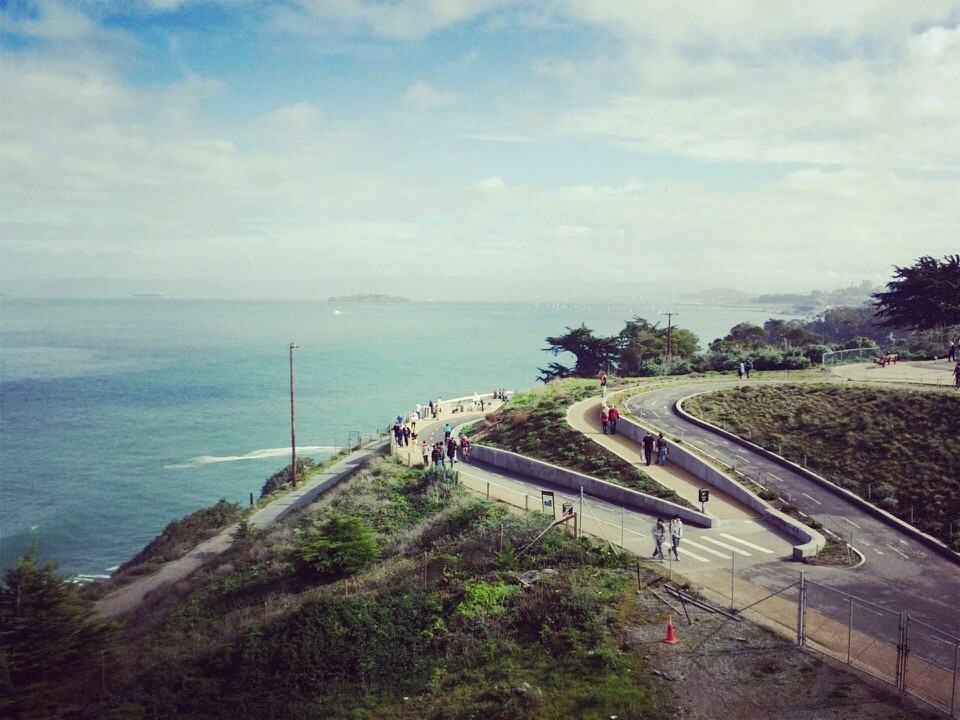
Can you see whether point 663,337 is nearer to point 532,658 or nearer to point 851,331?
point 532,658

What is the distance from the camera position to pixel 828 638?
44.7ft

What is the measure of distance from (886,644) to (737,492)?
9.88m

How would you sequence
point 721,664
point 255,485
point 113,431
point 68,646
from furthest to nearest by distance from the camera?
point 113,431 < point 255,485 < point 68,646 < point 721,664

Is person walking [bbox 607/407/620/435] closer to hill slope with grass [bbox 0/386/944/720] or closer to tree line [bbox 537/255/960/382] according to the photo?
hill slope with grass [bbox 0/386/944/720]

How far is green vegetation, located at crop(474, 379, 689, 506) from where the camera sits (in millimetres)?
25703

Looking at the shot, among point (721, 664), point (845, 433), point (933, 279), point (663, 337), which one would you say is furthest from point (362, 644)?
point (663, 337)

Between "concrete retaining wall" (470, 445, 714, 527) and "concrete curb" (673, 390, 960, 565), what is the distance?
5.13 metres

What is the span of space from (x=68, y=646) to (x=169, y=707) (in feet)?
17.5

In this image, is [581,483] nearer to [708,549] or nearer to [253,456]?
[708,549]

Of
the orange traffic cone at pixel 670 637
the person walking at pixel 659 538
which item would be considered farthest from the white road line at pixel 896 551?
the orange traffic cone at pixel 670 637

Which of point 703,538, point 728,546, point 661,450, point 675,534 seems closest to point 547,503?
point 675,534

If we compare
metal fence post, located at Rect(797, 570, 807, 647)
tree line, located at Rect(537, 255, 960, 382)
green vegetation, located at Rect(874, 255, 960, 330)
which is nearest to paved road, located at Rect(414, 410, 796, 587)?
metal fence post, located at Rect(797, 570, 807, 647)

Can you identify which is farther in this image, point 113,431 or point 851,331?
point 851,331

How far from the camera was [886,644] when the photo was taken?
525 inches
